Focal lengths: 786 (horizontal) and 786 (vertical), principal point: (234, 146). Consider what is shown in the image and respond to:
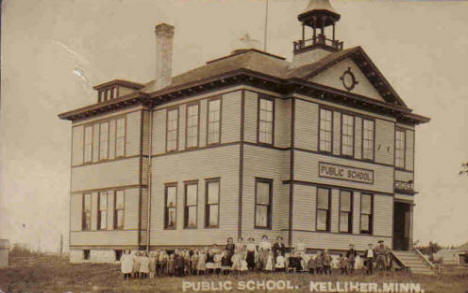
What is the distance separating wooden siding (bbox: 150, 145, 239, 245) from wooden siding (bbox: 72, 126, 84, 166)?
15.9 ft

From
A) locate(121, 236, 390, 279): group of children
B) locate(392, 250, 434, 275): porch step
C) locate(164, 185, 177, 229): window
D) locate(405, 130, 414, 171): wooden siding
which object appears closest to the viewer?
locate(121, 236, 390, 279): group of children

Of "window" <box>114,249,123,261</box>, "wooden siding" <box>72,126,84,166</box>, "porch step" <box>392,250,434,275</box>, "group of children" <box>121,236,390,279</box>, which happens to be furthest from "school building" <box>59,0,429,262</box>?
"porch step" <box>392,250,434,275</box>

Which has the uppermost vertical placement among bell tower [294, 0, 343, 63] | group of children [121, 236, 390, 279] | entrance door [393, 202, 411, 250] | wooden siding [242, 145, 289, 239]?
bell tower [294, 0, 343, 63]

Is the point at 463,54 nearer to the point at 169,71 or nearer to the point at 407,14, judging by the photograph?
the point at 407,14

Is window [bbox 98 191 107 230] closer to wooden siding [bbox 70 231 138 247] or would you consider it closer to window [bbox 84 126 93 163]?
wooden siding [bbox 70 231 138 247]

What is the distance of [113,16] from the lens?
23.2 meters

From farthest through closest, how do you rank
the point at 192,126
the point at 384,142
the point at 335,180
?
the point at 384,142, the point at 335,180, the point at 192,126

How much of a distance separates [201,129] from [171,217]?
3540mm

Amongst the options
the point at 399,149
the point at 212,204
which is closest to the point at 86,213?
the point at 212,204

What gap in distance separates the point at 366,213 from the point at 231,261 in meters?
7.04

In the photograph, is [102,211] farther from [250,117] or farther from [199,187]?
[250,117]

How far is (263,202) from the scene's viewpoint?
26.3m

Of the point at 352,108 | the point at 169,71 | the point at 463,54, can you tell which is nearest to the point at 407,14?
the point at 463,54

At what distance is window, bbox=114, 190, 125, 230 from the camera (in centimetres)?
3050
